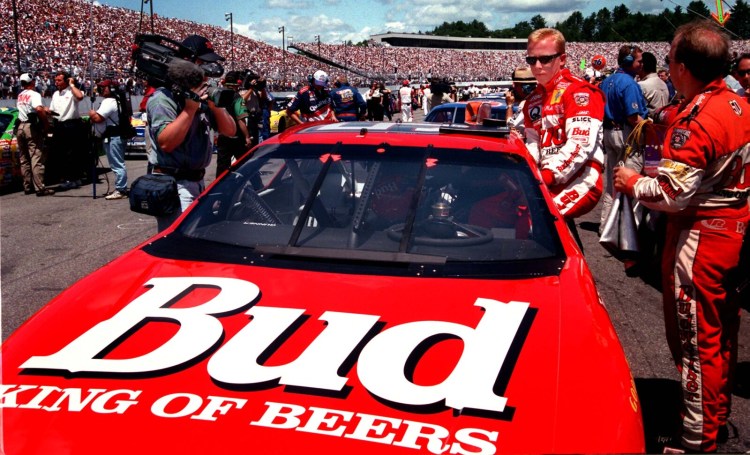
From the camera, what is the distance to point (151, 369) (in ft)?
6.41

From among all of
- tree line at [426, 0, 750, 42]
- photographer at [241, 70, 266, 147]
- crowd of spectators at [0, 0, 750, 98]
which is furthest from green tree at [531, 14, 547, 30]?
photographer at [241, 70, 266, 147]

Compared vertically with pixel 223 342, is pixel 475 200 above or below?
above

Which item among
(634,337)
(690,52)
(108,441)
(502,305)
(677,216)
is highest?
Result: (690,52)

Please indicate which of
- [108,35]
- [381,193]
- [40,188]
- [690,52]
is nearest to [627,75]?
[690,52]

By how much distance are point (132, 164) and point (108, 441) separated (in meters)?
15.2

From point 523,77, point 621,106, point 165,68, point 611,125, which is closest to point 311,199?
point 165,68

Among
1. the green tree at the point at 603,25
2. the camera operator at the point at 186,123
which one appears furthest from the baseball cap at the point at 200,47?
the green tree at the point at 603,25

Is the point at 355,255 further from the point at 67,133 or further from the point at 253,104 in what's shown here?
the point at 67,133

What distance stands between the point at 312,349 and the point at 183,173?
2590mm

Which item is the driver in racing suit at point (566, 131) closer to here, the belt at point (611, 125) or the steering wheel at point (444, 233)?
the steering wheel at point (444, 233)

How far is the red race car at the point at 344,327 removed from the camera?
5.67 feet

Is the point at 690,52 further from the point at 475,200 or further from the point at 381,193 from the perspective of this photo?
the point at 381,193

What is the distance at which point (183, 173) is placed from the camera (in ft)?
14.1

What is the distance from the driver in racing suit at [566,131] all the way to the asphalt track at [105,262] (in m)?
1.13
